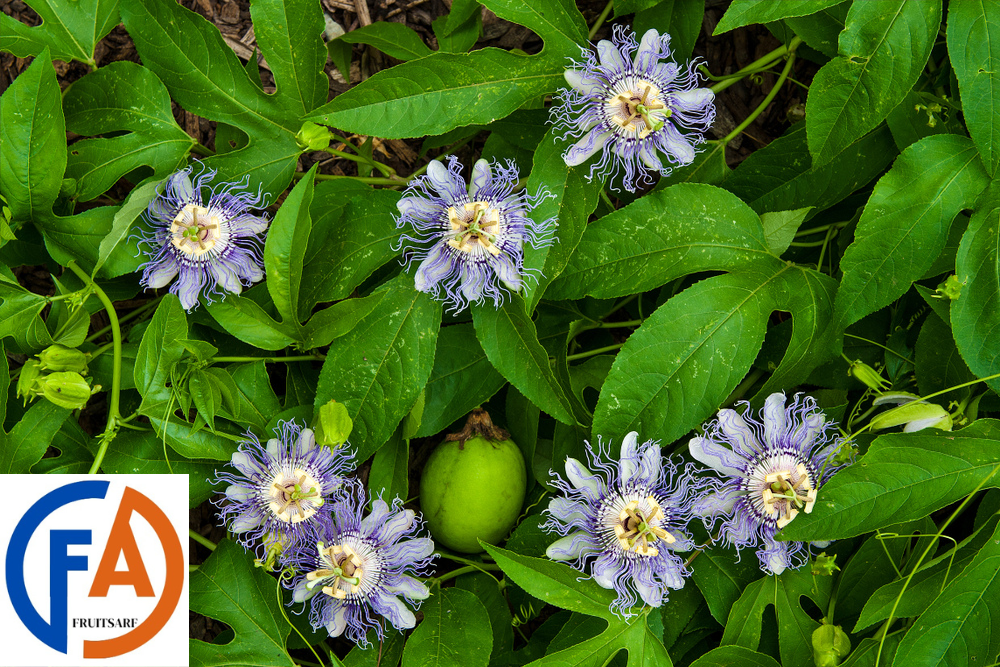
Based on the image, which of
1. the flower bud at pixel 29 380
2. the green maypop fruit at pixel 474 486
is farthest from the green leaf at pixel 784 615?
the flower bud at pixel 29 380

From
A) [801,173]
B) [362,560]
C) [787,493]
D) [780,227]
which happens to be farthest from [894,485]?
[362,560]

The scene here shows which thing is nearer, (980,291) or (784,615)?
(980,291)

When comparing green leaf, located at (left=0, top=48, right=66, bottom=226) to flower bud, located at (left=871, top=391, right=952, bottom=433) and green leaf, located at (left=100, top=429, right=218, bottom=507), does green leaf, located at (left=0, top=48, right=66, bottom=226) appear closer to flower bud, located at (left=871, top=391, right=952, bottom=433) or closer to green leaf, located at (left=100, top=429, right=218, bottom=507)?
green leaf, located at (left=100, top=429, right=218, bottom=507)

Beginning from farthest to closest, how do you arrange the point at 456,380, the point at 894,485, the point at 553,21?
the point at 456,380 → the point at 553,21 → the point at 894,485

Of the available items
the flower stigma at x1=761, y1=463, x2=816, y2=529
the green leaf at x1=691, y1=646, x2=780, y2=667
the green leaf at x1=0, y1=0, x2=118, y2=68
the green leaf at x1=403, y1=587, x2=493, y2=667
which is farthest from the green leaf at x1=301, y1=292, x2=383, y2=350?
the green leaf at x1=691, y1=646, x2=780, y2=667

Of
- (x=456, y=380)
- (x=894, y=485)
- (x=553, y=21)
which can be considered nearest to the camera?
(x=894, y=485)

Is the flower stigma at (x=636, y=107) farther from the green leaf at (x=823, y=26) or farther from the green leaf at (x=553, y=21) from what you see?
the green leaf at (x=823, y=26)

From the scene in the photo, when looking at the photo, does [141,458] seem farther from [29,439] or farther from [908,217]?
[908,217]
